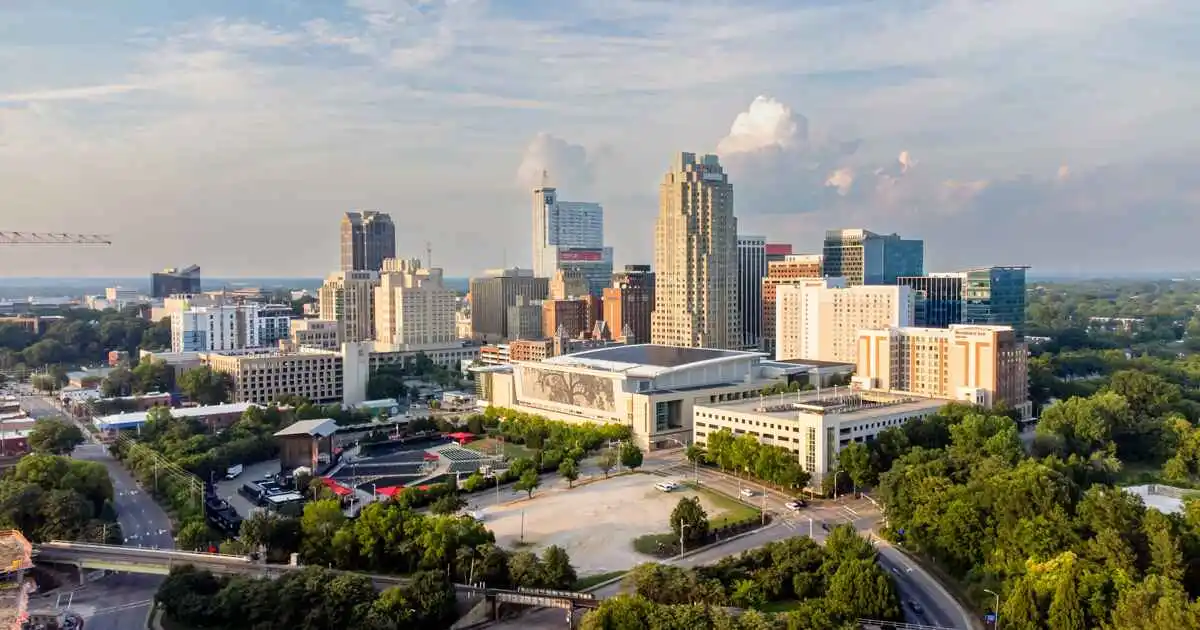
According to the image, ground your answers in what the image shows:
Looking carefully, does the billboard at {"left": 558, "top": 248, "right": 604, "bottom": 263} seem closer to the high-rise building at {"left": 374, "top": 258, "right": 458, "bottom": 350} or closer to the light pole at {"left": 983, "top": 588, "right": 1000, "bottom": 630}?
the high-rise building at {"left": 374, "top": 258, "right": 458, "bottom": 350}

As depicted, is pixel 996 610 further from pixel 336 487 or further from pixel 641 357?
pixel 641 357

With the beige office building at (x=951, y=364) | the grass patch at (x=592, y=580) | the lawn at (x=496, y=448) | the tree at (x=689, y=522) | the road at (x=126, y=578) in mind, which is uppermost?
the beige office building at (x=951, y=364)

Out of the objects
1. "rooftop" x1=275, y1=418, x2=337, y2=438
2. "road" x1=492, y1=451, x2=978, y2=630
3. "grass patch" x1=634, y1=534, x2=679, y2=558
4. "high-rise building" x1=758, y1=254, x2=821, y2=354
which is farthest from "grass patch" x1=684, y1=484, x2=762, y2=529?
"high-rise building" x1=758, y1=254, x2=821, y2=354

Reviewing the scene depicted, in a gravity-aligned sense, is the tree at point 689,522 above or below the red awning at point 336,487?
above

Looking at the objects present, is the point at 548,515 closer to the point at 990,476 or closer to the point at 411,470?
the point at 411,470

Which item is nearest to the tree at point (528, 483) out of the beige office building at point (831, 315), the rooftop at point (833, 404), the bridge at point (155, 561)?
the bridge at point (155, 561)

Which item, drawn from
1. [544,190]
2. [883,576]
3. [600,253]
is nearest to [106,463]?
[883,576]

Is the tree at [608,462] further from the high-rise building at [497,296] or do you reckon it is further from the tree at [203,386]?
the high-rise building at [497,296]
